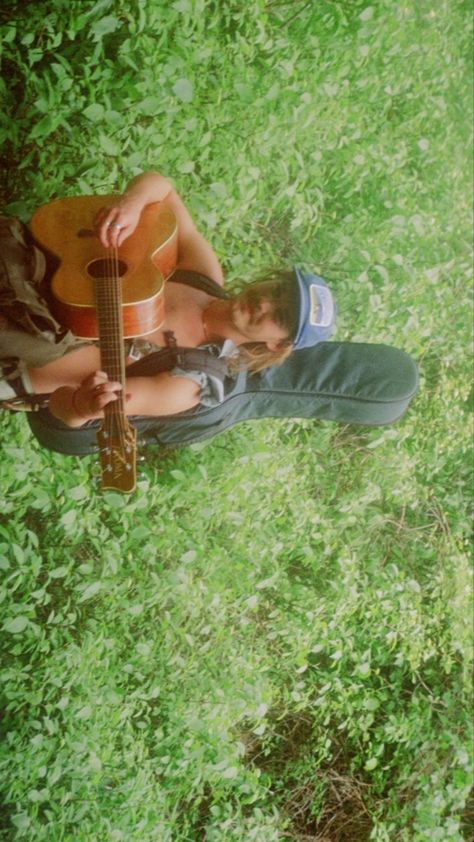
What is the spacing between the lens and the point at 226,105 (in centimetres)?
304

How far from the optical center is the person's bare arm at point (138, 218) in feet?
5.89

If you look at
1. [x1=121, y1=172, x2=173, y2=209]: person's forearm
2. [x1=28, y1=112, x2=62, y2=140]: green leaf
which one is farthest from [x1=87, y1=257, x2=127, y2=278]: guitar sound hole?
[x1=28, y1=112, x2=62, y2=140]: green leaf

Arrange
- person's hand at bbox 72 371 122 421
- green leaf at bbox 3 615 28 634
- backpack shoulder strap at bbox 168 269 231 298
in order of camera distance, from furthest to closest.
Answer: green leaf at bbox 3 615 28 634 < backpack shoulder strap at bbox 168 269 231 298 < person's hand at bbox 72 371 122 421

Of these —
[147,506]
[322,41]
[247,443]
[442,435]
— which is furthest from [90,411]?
[442,435]

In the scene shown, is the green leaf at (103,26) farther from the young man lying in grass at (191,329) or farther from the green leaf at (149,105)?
the young man lying in grass at (191,329)

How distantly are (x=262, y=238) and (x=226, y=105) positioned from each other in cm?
67

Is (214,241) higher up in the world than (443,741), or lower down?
higher up

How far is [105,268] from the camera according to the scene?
178cm

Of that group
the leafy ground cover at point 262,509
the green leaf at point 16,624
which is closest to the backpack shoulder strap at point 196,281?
the leafy ground cover at point 262,509

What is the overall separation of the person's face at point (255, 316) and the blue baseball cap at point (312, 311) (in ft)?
0.19

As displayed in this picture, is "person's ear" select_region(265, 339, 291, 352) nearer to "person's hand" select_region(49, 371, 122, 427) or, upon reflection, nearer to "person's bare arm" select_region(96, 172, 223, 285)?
"person's bare arm" select_region(96, 172, 223, 285)

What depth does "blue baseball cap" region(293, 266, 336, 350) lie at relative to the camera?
1.93 m

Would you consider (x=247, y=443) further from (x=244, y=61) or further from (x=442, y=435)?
(x=244, y=61)

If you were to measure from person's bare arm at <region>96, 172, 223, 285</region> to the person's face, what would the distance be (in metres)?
0.20
